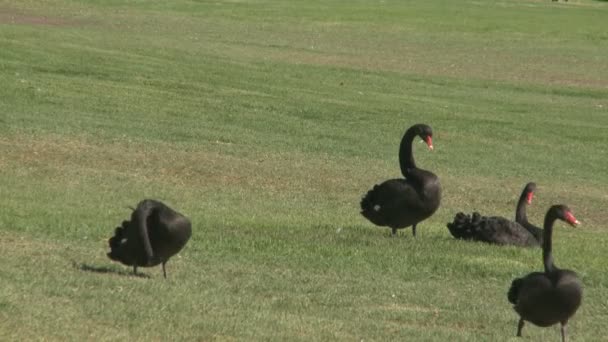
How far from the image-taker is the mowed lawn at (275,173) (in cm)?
1015

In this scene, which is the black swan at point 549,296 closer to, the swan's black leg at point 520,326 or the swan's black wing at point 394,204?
the swan's black leg at point 520,326

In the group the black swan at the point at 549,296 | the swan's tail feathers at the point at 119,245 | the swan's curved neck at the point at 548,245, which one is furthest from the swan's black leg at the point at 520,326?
the swan's tail feathers at the point at 119,245

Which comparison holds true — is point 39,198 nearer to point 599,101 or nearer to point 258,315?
point 258,315

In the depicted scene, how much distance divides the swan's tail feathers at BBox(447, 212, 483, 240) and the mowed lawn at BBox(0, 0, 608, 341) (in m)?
0.22

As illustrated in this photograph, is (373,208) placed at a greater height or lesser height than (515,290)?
lesser

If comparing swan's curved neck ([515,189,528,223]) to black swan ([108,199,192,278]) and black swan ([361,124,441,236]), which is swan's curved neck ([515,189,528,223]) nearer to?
black swan ([361,124,441,236])

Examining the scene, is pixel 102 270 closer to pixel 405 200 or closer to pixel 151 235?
pixel 151 235

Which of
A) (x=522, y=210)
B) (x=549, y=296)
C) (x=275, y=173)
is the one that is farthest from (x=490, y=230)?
(x=275, y=173)

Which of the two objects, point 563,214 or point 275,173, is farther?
point 275,173

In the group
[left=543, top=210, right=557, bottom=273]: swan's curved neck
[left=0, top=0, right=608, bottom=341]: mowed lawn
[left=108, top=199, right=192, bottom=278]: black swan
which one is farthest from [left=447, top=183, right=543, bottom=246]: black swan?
[left=108, top=199, right=192, bottom=278]: black swan

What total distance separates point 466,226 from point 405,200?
2.76 ft

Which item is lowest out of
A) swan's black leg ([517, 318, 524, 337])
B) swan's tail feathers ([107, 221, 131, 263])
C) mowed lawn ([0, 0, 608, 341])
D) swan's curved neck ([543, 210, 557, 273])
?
mowed lawn ([0, 0, 608, 341])

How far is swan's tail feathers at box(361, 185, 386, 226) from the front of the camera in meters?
14.6

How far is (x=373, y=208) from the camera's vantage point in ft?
48.0
